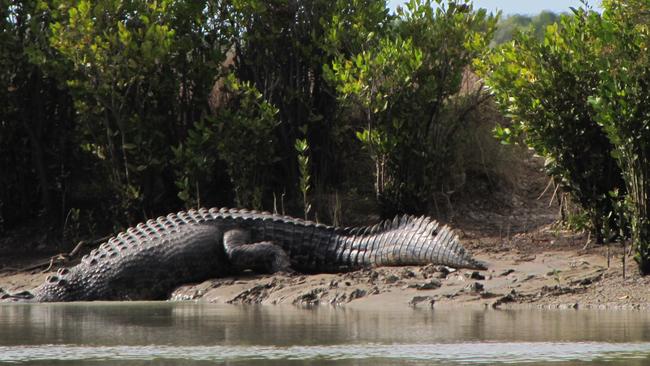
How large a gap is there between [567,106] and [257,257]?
3.22 metres

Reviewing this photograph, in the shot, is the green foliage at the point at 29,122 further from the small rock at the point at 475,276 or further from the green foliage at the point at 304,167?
the small rock at the point at 475,276

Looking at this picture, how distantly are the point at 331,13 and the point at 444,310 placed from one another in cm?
631

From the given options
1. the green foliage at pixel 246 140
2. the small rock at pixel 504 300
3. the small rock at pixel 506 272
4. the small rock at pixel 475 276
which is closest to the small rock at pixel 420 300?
the small rock at pixel 504 300

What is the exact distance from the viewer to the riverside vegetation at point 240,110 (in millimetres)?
14312

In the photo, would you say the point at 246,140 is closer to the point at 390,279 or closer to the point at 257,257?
the point at 257,257

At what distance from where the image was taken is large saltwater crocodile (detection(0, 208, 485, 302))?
474 inches

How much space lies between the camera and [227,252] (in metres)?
12.4

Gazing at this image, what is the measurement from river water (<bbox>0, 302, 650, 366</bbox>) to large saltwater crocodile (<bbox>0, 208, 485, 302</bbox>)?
6.10 feet

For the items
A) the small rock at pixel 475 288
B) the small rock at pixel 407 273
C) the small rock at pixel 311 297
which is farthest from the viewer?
the small rock at pixel 407 273

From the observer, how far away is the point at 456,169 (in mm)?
15594

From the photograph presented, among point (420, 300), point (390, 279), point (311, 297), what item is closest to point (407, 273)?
point (390, 279)

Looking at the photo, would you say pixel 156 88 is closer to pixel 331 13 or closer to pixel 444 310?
pixel 331 13

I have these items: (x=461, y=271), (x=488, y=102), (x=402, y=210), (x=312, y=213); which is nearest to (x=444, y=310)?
(x=461, y=271)

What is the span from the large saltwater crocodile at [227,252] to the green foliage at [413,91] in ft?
5.66
